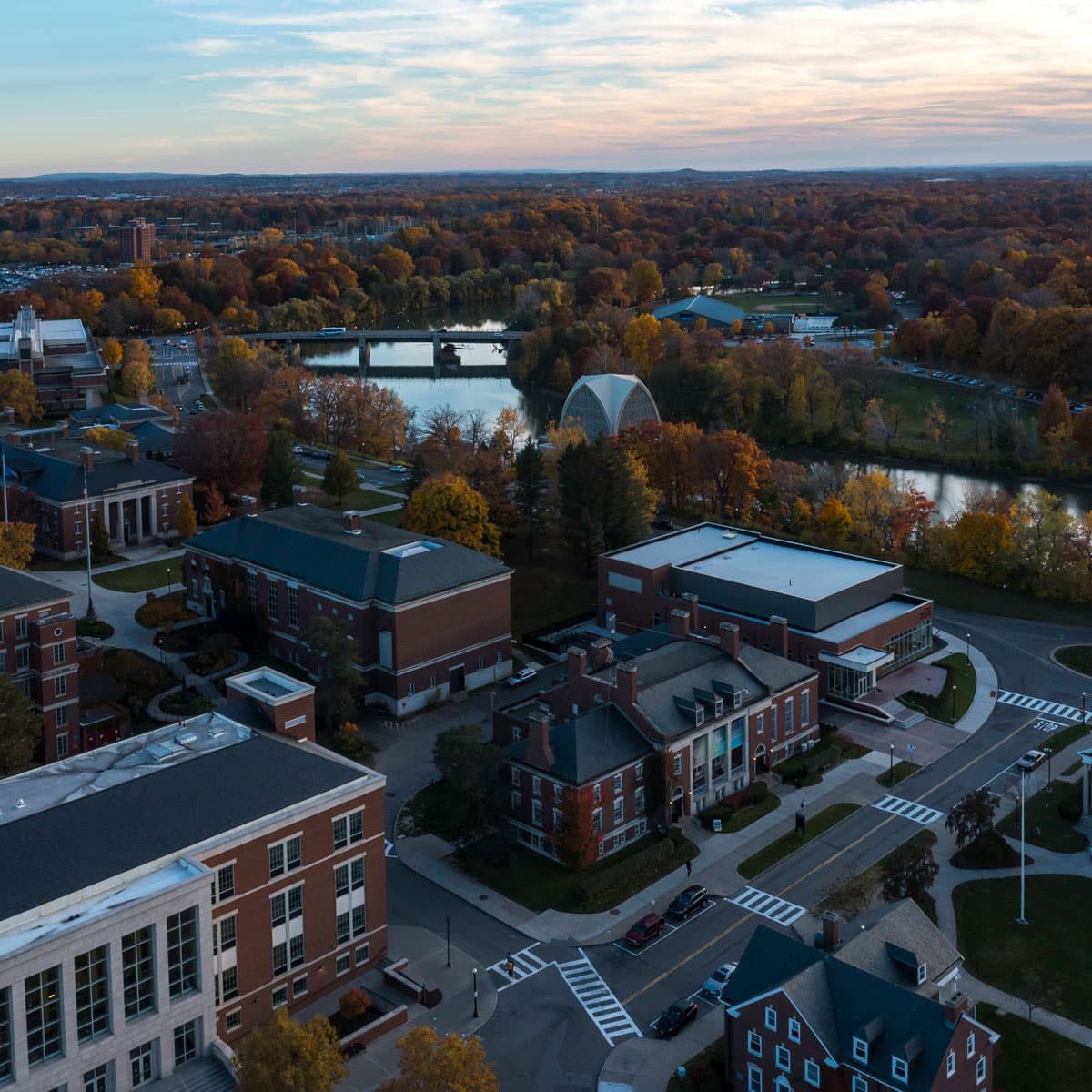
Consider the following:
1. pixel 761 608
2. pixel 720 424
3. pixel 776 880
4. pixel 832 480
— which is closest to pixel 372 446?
pixel 720 424

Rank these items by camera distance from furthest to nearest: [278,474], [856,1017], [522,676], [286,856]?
[278,474] → [522,676] → [286,856] → [856,1017]

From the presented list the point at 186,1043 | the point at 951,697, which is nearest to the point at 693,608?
the point at 951,697

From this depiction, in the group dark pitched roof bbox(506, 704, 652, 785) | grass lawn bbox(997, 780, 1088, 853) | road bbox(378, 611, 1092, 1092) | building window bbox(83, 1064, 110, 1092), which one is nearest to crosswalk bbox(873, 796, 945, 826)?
road bbox(378, 611, 1092, 1092)

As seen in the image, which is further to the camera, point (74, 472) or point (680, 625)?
point (74, 472)

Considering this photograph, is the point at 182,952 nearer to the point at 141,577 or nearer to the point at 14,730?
the point at 14,730

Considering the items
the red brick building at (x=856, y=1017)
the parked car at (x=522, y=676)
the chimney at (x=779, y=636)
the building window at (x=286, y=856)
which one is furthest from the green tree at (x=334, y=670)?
the red brick building at (x=856, y=1017)
